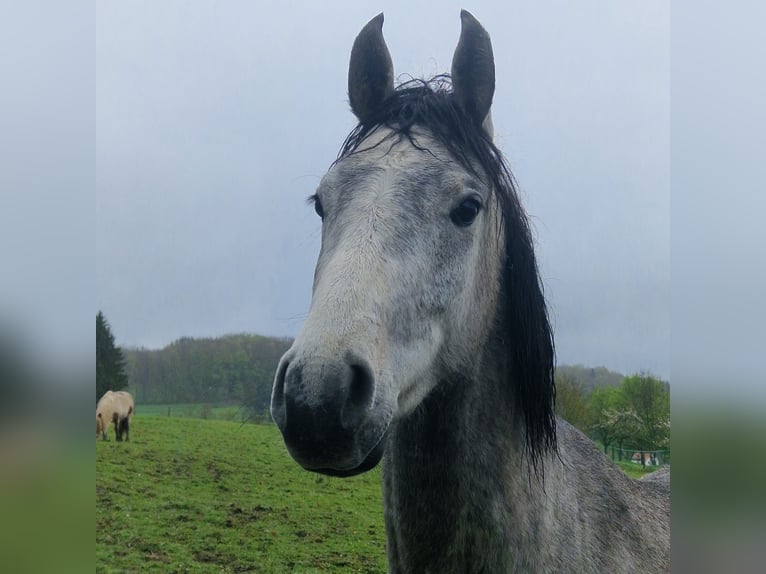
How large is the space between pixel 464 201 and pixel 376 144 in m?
0.33

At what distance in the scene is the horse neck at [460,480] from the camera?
1.56 meters

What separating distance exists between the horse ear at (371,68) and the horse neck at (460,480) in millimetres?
978

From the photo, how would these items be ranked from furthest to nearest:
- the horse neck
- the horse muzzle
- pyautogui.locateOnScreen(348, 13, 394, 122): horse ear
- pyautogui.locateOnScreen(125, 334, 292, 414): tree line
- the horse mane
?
1. pyautogui.locateOnScreen(125, 334, 292, 414): tree line
2. pyautogui.locateOnScreen(348, 13, 394, 122): horse ear
3. the horse mane
4. the horse neck
5. the horse muzzle

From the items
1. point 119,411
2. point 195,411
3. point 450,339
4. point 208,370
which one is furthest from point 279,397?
point 119,411

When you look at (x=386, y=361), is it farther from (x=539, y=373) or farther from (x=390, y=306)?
(x=539, y=373)

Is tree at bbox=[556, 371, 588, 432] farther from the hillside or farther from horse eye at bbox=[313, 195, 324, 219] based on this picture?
horse eye at bbox=[313, 195, 324, 219]

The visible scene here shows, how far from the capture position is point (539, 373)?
173 centimetres

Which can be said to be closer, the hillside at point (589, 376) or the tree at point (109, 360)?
the hillside at point (589, 376)

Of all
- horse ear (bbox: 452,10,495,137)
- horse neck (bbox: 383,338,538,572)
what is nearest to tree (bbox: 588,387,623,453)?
horse neck (bbox: 383,338,538,572)

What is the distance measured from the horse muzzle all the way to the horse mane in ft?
2.24

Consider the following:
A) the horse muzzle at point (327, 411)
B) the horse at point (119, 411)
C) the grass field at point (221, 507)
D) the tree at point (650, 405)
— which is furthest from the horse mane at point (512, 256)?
the horse at point (119, 411)

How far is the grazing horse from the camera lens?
4.36ft

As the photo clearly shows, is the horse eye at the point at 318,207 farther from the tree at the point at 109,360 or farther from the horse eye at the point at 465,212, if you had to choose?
the tree at the point at 109,360

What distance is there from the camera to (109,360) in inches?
211
